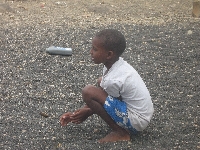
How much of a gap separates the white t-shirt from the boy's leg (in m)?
0.07

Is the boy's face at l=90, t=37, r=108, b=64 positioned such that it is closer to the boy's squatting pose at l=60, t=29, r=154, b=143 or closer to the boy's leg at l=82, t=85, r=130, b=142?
the boy's squatting pose at l=60, t=29, r=154, b=143

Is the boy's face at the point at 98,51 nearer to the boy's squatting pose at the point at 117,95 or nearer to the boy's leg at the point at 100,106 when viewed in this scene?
the boy's squatting pose at the point at 117,95

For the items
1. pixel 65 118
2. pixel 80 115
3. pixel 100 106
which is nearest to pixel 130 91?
pixel 100 106

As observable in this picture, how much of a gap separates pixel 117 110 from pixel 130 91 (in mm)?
198

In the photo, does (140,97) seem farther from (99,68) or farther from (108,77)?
(99,68)

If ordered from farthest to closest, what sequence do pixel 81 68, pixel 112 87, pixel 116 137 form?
1. pixel 81 68
2. pixel 116 137
3. pixel 112 87

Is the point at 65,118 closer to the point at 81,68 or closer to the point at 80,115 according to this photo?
the point at 80,115

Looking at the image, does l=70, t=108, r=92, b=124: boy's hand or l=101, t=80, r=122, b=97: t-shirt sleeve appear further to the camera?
l=70, t=108, r=92, b=124: boy's hand

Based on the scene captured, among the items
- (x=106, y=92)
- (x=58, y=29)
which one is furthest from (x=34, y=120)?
(x=58, y=29)

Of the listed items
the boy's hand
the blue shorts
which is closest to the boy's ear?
the blue shorts

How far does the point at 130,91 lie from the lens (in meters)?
3.46

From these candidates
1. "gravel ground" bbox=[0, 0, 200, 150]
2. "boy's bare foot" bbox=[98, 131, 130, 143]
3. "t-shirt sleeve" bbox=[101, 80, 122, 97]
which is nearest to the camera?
"t-shirt sleeve" bbox=[101, 80, 122, 97]

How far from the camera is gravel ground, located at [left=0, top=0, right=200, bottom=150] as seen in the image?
3650 millimetres

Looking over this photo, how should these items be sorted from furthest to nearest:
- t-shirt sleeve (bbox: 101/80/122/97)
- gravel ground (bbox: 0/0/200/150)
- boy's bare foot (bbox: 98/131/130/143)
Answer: gravel ground (bbox: 0/0/200/150), boy's bare foot (bbox: 98/131/130/143), t-shirt sleeve (bbox: 101/80/122/97)
